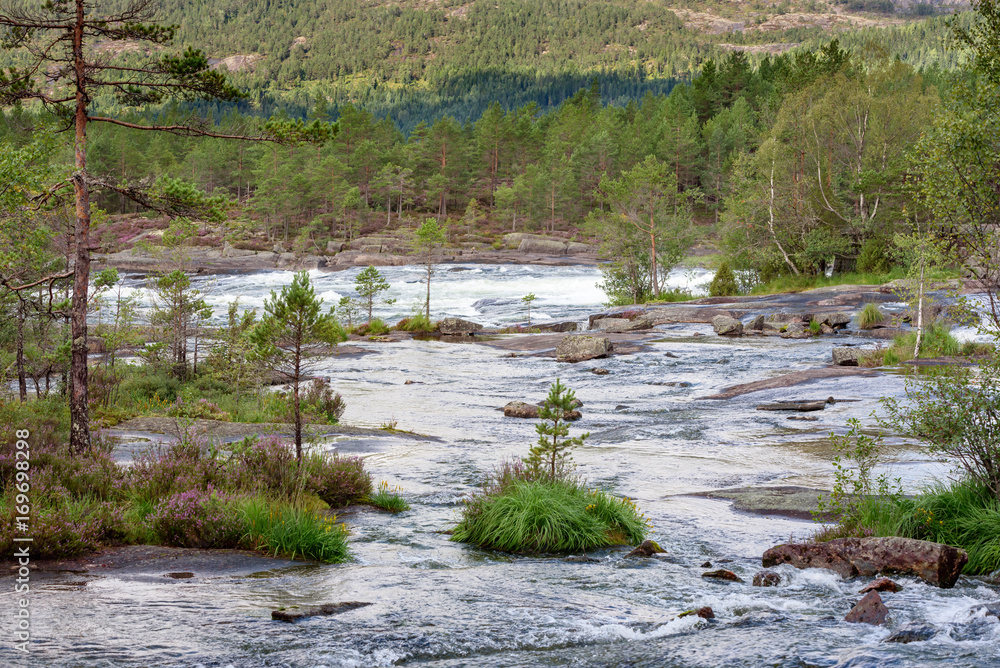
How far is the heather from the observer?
337 inches

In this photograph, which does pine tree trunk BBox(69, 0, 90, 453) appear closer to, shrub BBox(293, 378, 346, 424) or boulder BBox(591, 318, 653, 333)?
shrub BBox(293, 378, 346, 424)

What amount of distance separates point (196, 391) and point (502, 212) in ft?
258

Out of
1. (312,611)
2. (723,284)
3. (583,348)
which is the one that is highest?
(723,284)

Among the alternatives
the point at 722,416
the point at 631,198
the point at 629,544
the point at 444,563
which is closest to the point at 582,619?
the point at 444,563

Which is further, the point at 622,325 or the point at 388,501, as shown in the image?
the point at 622,325

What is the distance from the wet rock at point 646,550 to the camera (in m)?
9.57

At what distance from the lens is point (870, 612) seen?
7328 mm

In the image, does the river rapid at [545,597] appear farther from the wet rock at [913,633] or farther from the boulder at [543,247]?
the boulder at [543,247]

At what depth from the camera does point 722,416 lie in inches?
825

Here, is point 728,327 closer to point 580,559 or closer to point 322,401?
point 322,401

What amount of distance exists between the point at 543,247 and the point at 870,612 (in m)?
79.3

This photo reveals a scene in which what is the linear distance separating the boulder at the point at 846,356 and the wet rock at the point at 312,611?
884 inches

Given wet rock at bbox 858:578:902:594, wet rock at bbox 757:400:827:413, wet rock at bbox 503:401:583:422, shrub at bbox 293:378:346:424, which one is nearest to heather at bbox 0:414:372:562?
wet rock at bbox 858:578:902:594

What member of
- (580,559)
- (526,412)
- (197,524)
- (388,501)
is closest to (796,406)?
(526,412)
